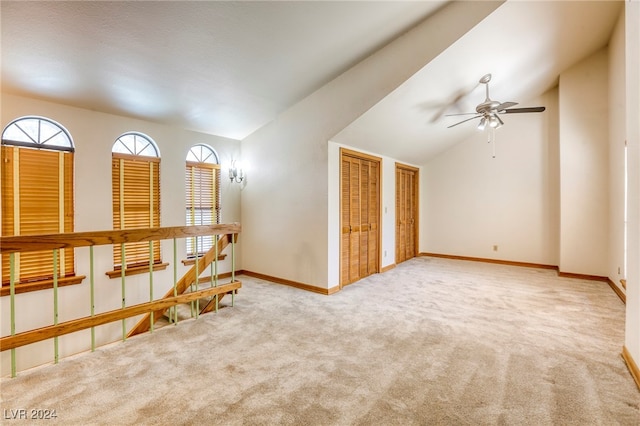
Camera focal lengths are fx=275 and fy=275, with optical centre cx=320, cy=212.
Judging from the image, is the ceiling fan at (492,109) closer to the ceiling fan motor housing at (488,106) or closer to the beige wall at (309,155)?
the ceiling fan motor housing at (488,106)

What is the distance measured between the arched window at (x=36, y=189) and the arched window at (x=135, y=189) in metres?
0.52

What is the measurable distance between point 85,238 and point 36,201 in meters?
1.91

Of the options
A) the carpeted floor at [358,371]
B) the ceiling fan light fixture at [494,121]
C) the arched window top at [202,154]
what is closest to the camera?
the carpeted floor at [358,371]

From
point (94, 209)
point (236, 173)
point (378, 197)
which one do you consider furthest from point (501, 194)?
point (94, 209)

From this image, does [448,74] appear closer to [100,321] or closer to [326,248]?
[326,248]

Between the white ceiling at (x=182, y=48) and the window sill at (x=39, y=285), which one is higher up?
the white ceiling at (x=182, y=48)

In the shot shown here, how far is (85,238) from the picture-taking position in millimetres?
2340

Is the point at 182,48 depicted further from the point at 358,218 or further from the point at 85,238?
the point at 358,218

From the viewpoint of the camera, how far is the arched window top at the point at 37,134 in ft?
10.8

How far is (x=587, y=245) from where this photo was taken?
5020mm

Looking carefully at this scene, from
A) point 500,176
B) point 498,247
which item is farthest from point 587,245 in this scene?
point 500,176

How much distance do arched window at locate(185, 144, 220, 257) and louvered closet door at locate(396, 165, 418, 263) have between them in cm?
387

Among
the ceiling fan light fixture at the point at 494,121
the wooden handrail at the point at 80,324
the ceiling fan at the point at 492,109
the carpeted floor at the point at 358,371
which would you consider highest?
the ceiling fan at the point at 492,109

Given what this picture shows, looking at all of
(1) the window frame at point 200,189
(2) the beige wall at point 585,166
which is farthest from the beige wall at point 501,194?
(1) the window frame at point 200,189
